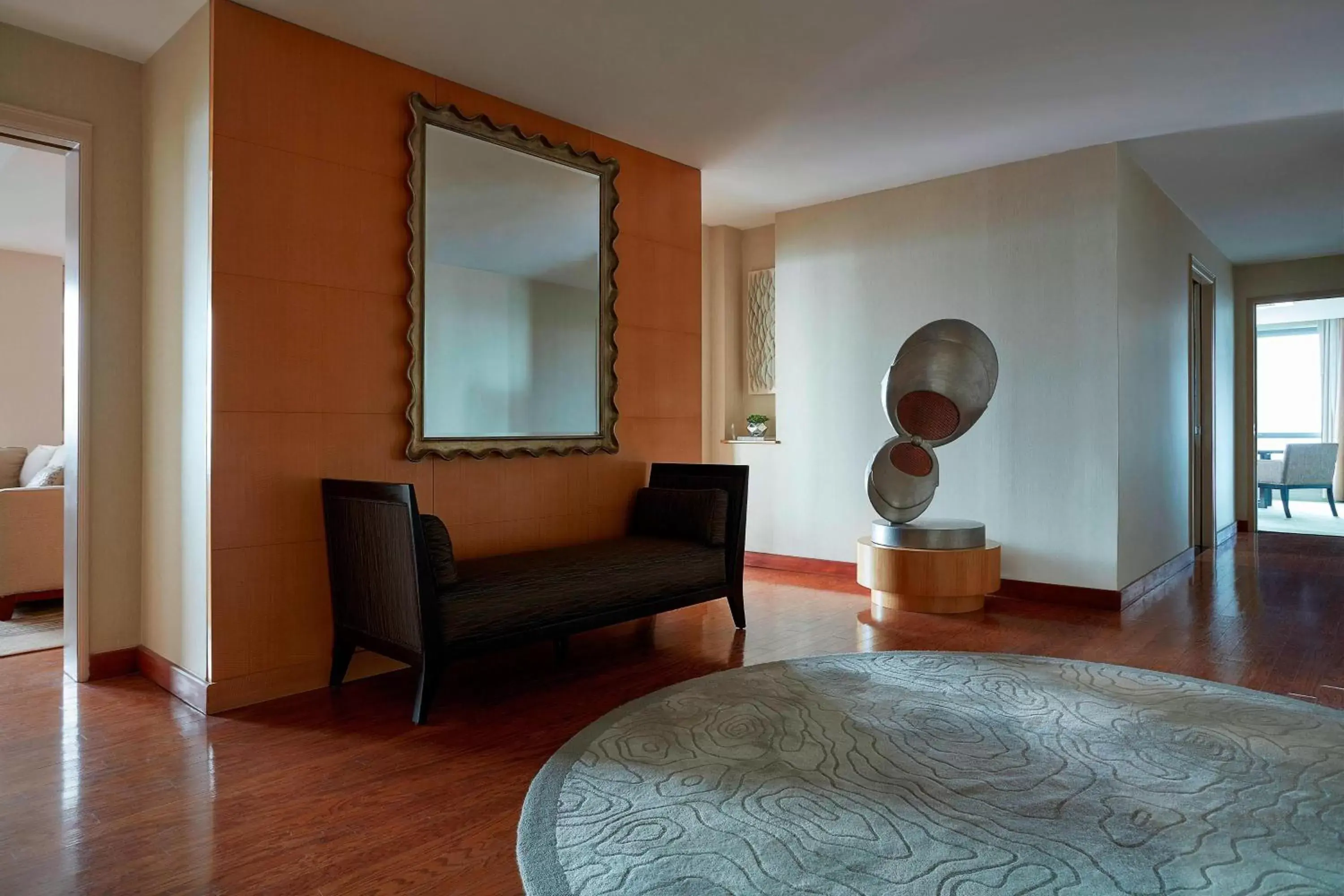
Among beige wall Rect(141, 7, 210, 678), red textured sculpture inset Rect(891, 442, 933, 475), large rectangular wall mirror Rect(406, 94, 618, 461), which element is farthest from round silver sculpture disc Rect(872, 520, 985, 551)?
beige wall Rect(141, 7, 210, 678)

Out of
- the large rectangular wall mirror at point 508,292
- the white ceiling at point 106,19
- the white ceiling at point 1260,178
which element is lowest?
the large rectangular wall mirror at point 508,292

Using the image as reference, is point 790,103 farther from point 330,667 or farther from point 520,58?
point 330,667

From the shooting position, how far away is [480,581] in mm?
3223

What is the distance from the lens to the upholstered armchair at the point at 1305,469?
9.63 meters

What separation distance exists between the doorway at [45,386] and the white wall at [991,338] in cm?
427

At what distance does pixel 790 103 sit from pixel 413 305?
2113 mm

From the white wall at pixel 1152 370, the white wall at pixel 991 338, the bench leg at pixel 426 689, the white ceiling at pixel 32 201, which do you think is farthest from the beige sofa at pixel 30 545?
the white wall at pixel 1152 370

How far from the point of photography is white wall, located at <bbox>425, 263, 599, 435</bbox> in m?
3.72

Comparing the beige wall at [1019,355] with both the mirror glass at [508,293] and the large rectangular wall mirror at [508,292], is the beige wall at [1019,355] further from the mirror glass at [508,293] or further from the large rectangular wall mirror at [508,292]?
the mirror glass at [508,293]

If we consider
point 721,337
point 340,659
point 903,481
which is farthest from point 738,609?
point 721,337

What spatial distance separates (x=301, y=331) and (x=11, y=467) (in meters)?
4.27

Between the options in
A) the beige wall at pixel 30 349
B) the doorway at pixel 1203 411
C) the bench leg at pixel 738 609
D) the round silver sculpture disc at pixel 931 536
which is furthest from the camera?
the beige wall at pixel 30 349

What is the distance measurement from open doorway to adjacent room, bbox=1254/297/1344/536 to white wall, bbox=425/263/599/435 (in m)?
8.39

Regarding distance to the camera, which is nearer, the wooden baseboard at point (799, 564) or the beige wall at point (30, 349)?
the wooden baseboard at point (799, 564)
